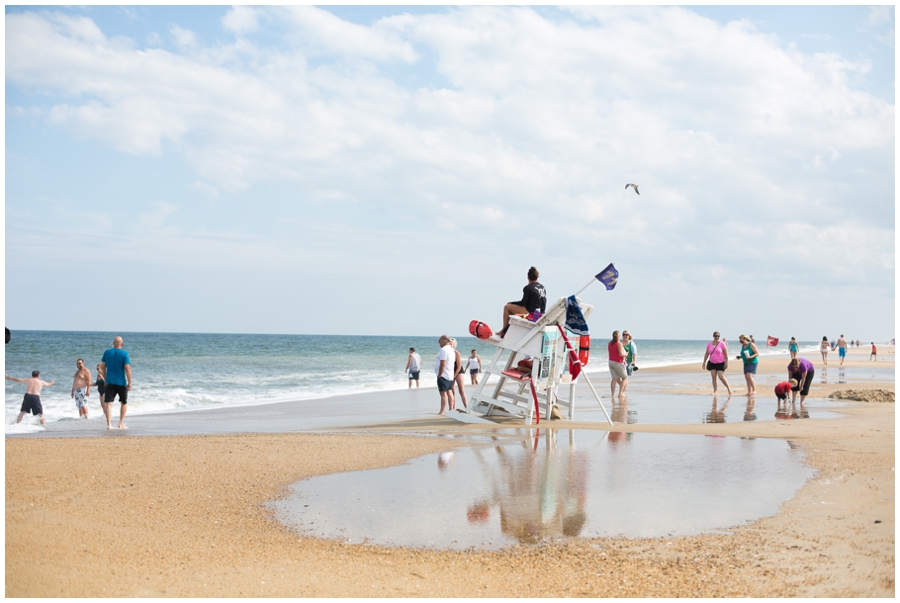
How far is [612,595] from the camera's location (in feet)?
12.9

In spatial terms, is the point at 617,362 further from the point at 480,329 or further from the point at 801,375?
A: the point at 480,329

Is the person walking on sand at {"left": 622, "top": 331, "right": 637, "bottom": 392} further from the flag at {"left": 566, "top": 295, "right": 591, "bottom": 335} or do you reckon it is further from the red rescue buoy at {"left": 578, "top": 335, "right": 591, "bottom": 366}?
the flag at {"left": 566, "top": 295, "right": 591, "bottom": 335}

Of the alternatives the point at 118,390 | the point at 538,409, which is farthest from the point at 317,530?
the point at 118,390

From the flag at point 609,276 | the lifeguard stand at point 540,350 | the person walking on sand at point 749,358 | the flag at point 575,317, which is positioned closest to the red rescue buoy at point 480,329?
the lifeguard stand at point 540,350

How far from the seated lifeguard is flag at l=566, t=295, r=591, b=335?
0.88m

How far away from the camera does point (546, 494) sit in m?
6.26

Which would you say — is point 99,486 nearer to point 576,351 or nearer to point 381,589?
point 381,589

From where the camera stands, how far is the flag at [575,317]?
10.8 meters

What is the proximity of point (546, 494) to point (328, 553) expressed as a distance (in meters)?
2.35

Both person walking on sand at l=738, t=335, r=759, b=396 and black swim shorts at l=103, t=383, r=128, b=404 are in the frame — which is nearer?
black swim shorts at l=103, t=383, r=128, b=404

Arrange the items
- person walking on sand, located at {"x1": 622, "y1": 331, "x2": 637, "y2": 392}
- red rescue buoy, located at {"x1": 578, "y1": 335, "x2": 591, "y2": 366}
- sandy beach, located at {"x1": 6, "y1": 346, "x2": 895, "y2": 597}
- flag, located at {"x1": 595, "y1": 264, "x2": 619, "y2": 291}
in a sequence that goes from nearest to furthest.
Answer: sandy beach, located at {"x1": 6, "y1": 346, "x2": 895, "y2": 597}
flag, located at {"x1": 595, "y1": 264, "x2": 619, "y2": 291}
red rescue buoy, located at {"x1": 578, "y1": 335, "x2": 591, "y2": 366}
person walking on sand, located at {"x1": 622, "y1": 331, "x2": 637, "y2": 392}

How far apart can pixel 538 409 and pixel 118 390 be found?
6.99m

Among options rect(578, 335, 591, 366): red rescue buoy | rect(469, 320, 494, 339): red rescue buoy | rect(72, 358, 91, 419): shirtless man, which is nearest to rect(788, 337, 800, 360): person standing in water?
rect(578, 335, 591, 366): red rescue buoy

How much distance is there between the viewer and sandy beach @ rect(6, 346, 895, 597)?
157 inches
